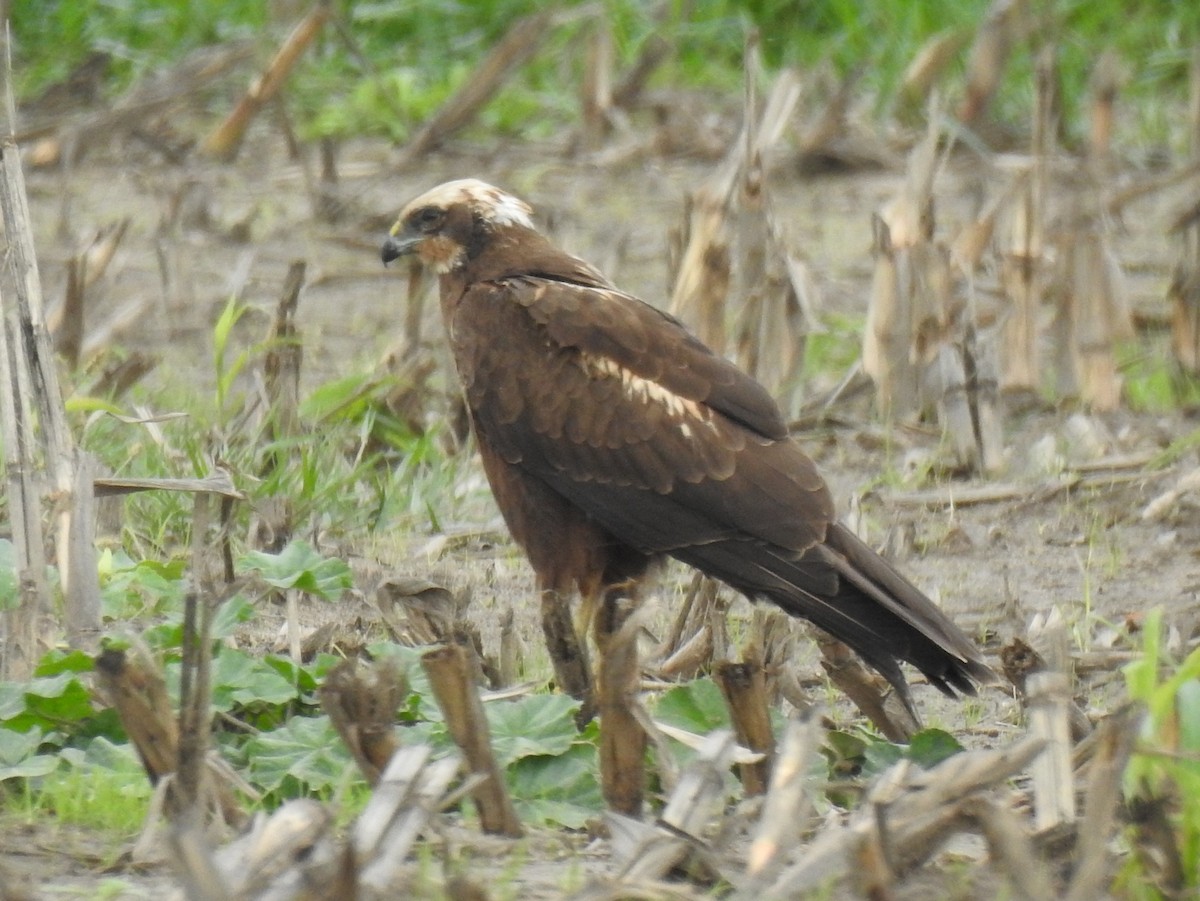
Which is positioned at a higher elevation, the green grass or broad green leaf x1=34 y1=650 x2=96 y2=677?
the green grass

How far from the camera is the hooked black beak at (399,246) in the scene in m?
5.44

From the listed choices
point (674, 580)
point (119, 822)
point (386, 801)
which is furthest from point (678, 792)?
point (674, 580)

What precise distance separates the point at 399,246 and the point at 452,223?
202 millimetres

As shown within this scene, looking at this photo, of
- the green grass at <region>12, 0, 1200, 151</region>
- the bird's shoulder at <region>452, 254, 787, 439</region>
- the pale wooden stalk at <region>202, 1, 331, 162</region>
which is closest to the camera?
the bird's shoulder at <region>452, 254, 787, 439</region>

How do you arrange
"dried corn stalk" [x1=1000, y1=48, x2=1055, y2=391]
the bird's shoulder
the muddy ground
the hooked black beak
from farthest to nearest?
"dried corn stalk" [x1=1000, y1=48, x2=1055, y2=391] → the hooked black beak → the muddy ground → the bird's shoulder

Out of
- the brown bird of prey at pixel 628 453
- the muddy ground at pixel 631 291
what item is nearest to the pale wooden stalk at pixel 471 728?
the muddy ground at pixel 631 291

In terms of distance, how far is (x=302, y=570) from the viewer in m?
4.22

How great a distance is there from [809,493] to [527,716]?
1114 mm

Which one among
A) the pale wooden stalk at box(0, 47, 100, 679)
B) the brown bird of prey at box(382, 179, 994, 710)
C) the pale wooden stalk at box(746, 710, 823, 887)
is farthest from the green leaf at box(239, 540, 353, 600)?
the pale wooden stalk at box(746, 710, 823, 887)

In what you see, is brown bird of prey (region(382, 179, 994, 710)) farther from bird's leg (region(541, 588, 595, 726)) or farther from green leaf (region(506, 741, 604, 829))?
green leaf (region(506, 741, 604, 829))

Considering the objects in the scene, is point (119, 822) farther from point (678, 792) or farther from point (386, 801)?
point (678, 792)

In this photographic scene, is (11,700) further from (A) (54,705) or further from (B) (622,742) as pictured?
(B) (622,742)

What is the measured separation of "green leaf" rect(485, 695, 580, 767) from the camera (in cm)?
359

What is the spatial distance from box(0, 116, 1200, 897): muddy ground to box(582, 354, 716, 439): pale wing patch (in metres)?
0.65
